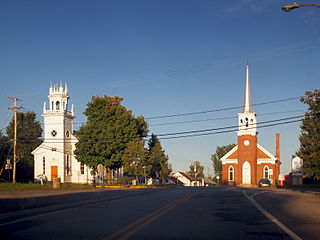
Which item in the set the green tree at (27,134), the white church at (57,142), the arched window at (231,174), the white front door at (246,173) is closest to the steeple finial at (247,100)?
the white front door at (246,173)

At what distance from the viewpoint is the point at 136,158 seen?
196 feet

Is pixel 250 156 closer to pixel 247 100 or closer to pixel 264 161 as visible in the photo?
pixel 264 161

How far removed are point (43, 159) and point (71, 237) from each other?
57.1 m

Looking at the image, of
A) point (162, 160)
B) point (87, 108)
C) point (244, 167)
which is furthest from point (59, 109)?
point (244, 167)

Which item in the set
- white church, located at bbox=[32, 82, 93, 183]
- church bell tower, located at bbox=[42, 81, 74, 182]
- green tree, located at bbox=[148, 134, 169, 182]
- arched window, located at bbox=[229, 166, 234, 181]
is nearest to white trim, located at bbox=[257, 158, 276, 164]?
arched window, located at bbox=[229, 166, 234, 181]

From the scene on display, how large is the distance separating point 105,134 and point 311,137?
2844 cm

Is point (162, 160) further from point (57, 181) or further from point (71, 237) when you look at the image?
point (71, 237)

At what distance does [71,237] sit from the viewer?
29.4 feet

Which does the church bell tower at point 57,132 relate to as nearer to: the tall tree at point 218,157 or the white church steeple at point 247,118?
the white church steeple at point 247,118

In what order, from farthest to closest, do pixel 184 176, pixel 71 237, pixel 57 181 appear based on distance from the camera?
1. pixel 184 176
2. pixel 57 181
3. pixel 71 237

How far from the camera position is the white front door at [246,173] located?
70.6 metres

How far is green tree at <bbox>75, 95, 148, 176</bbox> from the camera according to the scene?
5788 centimetres

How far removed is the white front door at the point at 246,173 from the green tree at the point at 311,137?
19.7 m

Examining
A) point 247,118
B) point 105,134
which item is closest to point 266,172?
point 247,118
